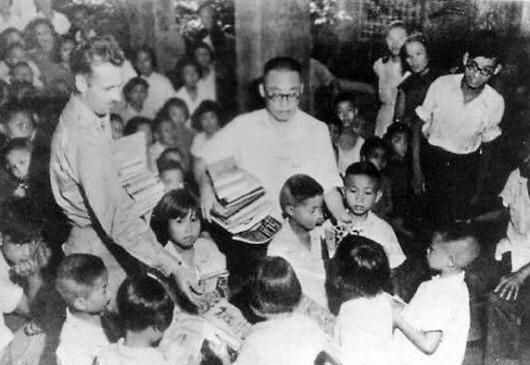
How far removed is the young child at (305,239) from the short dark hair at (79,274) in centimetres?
57

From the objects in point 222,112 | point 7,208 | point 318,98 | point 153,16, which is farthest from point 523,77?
point 7,208

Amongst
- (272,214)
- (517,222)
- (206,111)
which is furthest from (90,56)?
(517,222)

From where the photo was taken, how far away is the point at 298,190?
223cm

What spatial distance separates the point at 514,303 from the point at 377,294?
0.57 meters

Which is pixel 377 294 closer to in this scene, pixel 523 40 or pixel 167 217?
pixel 167 217

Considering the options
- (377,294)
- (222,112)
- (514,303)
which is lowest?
(514,303)

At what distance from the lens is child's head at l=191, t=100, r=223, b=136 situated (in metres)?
2.48

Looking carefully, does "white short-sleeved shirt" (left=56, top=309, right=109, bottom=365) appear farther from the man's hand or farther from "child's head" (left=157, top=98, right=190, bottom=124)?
the man's hand

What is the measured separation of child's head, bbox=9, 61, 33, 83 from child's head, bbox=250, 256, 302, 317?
105 centimetres

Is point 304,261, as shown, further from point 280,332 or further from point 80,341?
point 80,341

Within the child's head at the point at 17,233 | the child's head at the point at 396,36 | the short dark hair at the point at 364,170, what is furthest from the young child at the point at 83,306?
the child's head at the point at 396,36

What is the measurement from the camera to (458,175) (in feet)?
7.64

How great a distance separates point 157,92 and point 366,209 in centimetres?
93

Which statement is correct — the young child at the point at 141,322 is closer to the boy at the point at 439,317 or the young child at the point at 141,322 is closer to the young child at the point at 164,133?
the young child at the point at 164,133
